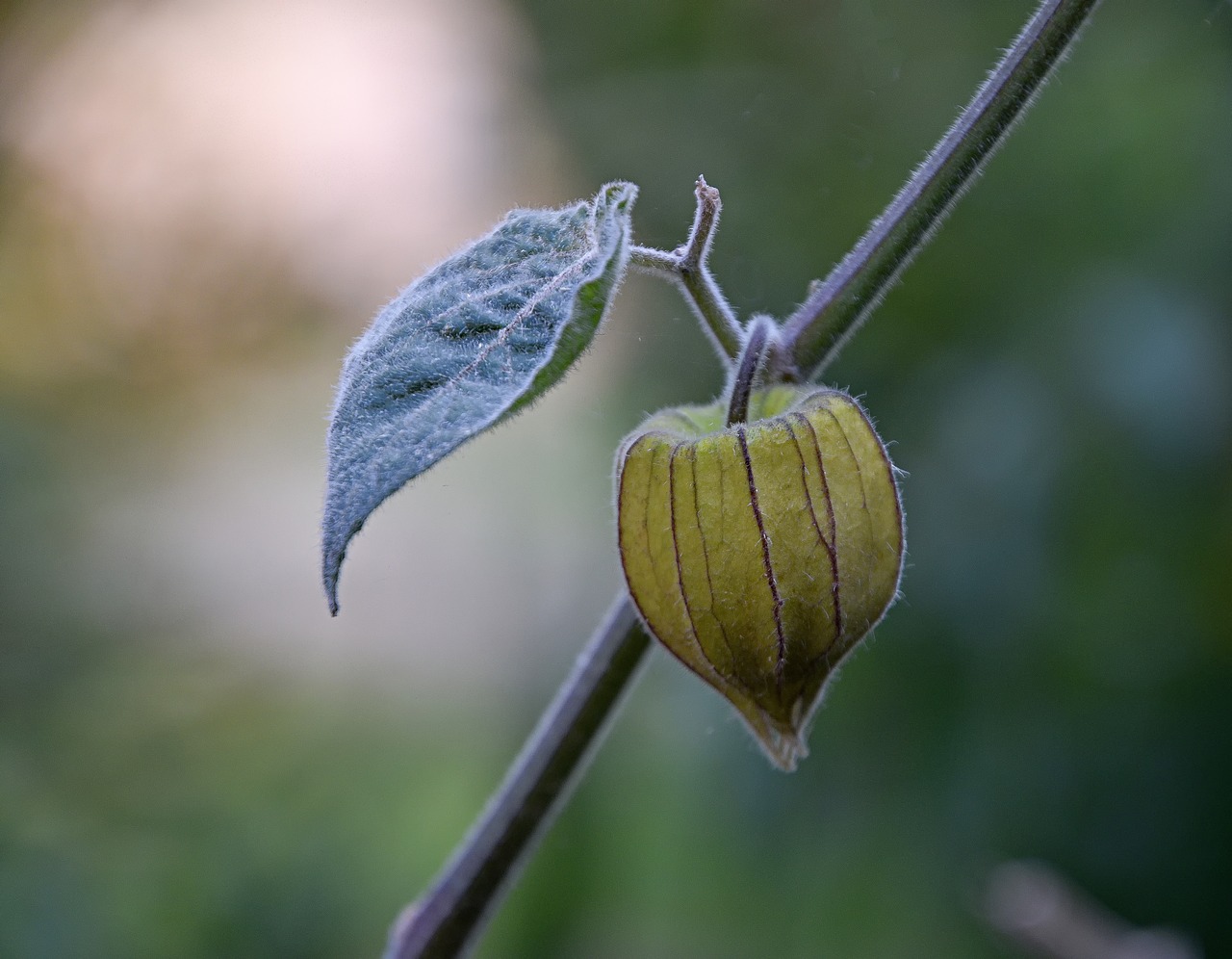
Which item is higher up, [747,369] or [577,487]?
[747,369]

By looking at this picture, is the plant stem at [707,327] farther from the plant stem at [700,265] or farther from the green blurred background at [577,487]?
the green blurred background at [577,487]

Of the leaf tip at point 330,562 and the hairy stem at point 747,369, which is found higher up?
the leaf tip at point 330,562

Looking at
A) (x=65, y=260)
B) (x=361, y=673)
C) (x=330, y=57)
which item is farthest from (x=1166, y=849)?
(x=65, y=260)

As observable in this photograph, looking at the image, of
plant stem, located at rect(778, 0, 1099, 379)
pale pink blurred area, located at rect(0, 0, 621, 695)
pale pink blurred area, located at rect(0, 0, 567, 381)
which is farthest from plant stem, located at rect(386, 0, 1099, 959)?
pale pink blurred area, located at rect(0, 0, 567, 381)

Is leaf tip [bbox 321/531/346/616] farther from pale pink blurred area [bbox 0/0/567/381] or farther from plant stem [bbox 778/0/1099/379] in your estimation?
pale pink blurred area [bbox 0/0/567/381]

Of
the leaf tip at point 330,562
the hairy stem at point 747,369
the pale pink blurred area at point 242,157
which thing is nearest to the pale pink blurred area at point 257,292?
the pale pink blurred area at point 242,157

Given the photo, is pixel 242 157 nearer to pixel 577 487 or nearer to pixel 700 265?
pixel 577 487

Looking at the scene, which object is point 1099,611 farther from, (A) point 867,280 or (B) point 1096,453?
(A) point 867,280

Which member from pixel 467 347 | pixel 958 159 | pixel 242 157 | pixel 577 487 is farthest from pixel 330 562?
pixel 242 157
